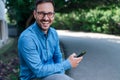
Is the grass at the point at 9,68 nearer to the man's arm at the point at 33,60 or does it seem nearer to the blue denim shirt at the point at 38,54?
the blue denim shirt at the point at 38,54

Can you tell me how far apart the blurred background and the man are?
5196 millimetres

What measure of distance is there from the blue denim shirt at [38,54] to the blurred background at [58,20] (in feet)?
16.9

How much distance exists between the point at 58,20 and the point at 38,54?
32.7 metres

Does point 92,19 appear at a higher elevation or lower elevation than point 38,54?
lower

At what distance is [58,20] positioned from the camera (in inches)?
1428

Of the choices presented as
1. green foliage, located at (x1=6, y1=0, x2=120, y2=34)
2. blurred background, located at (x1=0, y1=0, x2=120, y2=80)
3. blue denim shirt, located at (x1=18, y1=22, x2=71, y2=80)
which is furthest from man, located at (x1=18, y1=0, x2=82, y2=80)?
green foliage, located at (x1=6, y1=0, x2=120, y2=34)

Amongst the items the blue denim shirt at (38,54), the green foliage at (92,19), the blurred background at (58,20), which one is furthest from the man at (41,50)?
the green foliage at (92,19)

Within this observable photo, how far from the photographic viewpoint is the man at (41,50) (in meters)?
3.55

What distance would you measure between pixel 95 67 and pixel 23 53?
8655 millimetres

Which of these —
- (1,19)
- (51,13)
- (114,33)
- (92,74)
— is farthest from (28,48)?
(114,33)

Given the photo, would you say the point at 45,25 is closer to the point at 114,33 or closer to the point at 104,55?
the point at 104,55

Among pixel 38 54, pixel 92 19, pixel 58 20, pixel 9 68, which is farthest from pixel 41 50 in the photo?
pixel 58 20

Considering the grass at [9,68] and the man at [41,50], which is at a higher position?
the man at [41,50]

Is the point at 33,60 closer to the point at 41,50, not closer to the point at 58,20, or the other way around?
the point at 41,50
